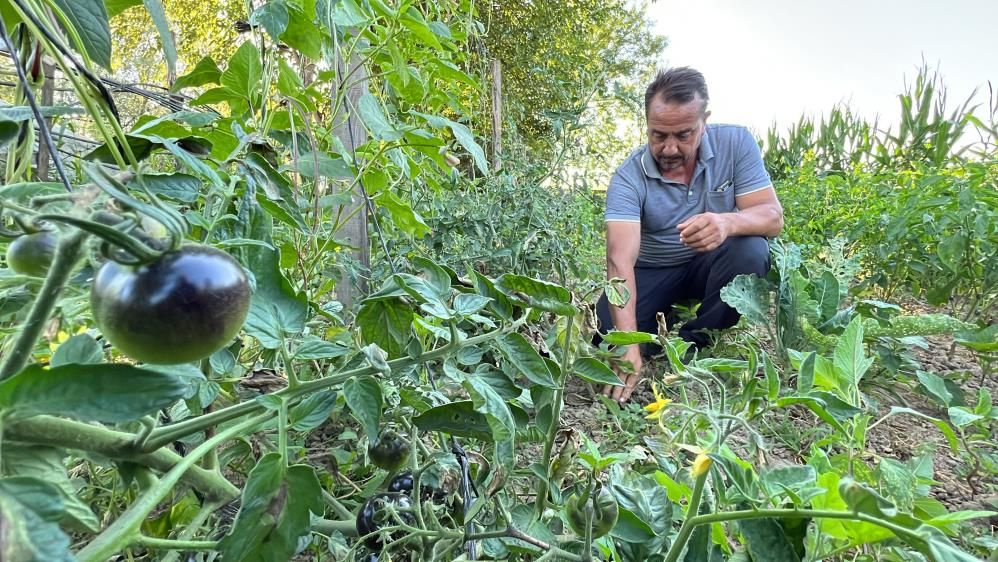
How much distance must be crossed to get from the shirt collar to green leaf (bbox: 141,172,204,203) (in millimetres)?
2029

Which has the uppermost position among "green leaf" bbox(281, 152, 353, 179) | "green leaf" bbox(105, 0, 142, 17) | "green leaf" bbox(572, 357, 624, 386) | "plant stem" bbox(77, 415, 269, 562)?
"green leaf" bbox(105, 0, 142, 17)

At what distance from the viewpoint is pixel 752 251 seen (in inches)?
77.4

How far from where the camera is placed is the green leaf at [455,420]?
49 cm

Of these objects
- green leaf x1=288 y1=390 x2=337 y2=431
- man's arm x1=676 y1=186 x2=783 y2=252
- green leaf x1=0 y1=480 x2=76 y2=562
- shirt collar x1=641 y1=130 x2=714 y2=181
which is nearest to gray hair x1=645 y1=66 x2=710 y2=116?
shirt collar x1=641 y1=130 x2=714 y2=181

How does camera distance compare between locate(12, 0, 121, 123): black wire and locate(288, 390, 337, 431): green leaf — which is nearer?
locate(12, 0, 121, 123): black wire

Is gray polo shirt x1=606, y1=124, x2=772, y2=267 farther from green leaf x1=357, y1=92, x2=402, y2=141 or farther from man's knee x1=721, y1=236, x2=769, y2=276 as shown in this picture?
green leaf x1=357, y1=92, x2=402, y2=141

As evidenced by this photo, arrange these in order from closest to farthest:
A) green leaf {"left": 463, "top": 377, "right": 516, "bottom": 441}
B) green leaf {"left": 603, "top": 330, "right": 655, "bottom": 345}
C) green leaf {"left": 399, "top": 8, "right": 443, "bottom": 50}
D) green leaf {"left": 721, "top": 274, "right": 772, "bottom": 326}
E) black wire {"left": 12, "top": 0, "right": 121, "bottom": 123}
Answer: black wire {"left": 12, "top": 0, "right": 121, "bottom": 123}, green leaf {"left": 463, "top": 377, "right": 516, "bottom": 441}, green leaf {"left": 603, "top": 330, "right": 655, "bottom": 345}, green leaf {"left": 399, "top": 8, "right": 443, "bottom": 50}, green leaf {"left": 721, "top": 274, "right": 772, "bottom": 326}

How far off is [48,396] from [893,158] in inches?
181

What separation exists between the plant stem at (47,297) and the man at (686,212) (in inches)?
71.8

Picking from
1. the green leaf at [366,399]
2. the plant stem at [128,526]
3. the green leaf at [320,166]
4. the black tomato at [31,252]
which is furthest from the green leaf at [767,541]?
the green leaf at [320,166]

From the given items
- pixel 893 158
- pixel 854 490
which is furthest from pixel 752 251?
pixel 893 158

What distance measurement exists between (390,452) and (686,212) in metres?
1.98

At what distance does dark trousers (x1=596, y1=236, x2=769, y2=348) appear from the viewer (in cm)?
197

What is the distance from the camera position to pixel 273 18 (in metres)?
0.67
